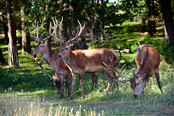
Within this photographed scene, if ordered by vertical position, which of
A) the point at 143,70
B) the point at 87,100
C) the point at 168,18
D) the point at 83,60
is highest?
the point at 168,18

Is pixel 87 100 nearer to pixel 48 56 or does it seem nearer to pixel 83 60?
pixel 83 60

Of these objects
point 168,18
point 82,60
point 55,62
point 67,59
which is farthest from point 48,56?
point 168,18

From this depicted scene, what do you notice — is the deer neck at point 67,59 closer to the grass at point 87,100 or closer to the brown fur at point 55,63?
the brown fur at point 55,63

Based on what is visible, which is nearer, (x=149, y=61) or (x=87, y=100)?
(x=149, y=61)

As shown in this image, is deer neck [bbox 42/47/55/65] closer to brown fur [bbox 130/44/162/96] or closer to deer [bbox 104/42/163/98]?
deer [bbox 104/42/163/98]

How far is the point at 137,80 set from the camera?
8180 mm

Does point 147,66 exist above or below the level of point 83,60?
below

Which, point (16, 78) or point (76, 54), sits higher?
point (76, 54)

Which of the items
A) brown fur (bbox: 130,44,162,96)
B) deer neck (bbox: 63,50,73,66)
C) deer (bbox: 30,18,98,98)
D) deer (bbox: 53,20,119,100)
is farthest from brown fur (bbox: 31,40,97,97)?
brown fur (bbox: 130,44,162,96)

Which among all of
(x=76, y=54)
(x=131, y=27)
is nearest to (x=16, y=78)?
(x=76, y=54)

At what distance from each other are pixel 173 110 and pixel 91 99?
3.20 m

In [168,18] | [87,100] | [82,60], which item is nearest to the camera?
[87,100]

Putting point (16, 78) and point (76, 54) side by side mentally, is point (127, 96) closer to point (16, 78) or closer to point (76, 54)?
point (76, 54)

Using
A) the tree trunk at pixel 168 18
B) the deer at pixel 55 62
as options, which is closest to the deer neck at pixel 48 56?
the deer at pixel 55 62
